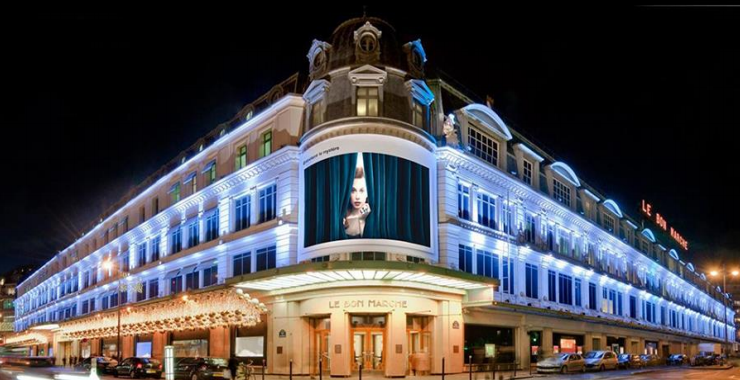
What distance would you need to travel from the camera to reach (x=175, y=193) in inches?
2296

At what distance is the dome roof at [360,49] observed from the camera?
39.6 metres

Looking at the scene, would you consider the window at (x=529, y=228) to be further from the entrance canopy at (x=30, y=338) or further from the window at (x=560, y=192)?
the entrance canopy at (x=30, y=338)

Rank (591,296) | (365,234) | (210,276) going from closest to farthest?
(365,234)
(210,276)
(591,296)

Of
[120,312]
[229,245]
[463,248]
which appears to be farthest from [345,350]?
[120,312]

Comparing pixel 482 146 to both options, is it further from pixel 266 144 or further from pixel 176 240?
pixel 176 240

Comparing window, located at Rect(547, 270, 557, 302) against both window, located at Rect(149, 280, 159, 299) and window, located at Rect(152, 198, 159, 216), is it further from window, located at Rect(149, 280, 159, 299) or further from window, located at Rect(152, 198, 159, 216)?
window, located at Rect(152, 198, 159, 216)

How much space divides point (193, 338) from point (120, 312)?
36.3ft

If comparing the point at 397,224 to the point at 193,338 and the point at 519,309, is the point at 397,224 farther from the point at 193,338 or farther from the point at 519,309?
the point at 193,338

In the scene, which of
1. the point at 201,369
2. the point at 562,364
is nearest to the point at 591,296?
the point at 562,364

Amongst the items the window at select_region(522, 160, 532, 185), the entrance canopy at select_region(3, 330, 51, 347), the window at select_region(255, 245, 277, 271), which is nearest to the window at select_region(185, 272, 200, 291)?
the window at select_region(255, 245, 277, 271)

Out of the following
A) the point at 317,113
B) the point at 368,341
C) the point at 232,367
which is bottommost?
the point at 232,367

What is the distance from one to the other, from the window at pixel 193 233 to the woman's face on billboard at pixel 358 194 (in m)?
19.4

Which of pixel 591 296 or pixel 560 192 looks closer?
pixel 560 192

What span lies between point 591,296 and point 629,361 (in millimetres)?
7672
